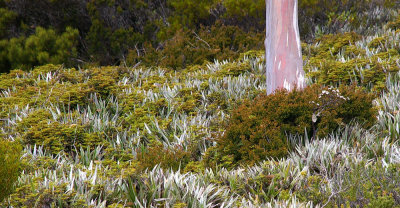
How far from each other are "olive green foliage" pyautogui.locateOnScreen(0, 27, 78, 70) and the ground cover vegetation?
31 millimetres

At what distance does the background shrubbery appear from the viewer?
10289 mm

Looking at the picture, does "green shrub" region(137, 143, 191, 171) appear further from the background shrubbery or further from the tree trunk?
the background shrubbery

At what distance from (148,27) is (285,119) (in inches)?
305

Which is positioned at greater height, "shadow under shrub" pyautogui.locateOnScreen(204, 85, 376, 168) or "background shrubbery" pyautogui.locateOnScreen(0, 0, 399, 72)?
"background shrubbery" pyautogui.locateOnScreen(0, 0, 399, 72)

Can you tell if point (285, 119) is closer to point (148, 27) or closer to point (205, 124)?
point (205, 124)

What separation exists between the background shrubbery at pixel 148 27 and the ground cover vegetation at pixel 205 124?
0.05m

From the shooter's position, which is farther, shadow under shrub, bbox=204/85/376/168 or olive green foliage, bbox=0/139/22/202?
shadow under shrub, bbox=204/85/376/168

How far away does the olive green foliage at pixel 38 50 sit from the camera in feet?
35.6

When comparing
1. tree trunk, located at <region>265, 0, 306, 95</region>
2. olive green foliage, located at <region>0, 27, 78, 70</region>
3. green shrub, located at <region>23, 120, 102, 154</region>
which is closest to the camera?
green shrub, located at <region>23, 120, 102, 154</region>

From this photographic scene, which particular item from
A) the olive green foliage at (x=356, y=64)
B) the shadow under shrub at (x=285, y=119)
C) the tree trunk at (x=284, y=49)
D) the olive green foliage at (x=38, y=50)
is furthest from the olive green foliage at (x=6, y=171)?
the olive green foliage at (x=38, y=50)

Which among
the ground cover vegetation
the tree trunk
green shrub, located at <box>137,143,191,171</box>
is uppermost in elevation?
the tree trunk

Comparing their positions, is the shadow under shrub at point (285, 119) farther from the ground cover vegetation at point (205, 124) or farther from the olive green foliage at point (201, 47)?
the olive green foliage at point (201, 47)

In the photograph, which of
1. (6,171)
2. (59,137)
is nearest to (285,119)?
(59,137)

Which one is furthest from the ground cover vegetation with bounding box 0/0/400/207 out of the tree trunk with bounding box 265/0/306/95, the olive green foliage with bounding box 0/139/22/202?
the tree trunk with bounding box 265/0/306/95
